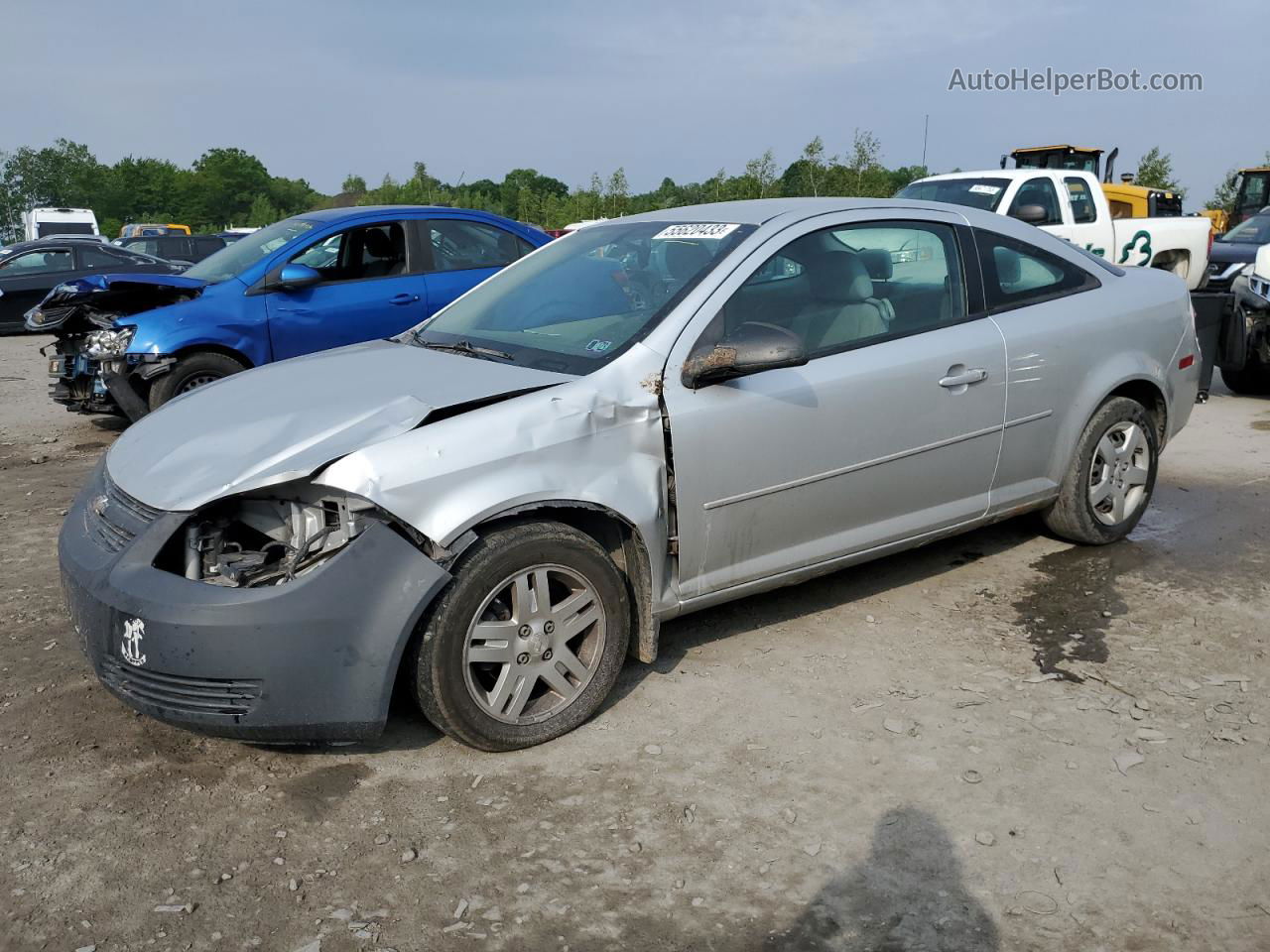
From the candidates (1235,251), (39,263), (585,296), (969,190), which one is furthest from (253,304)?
(1235,251)

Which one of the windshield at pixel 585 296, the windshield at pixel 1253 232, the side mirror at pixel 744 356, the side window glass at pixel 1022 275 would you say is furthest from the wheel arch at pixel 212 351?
the windshield at pixel 1253 232

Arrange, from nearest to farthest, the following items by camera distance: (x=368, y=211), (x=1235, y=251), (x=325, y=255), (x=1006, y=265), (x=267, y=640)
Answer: (x=267, y=640), (x=1006, y=265), (x=325, y=255), (x=368, y=211), (x=1235, y=251)

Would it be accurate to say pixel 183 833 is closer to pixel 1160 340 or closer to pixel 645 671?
pixel 645 671

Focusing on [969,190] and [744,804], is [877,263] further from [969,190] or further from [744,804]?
[969,190]

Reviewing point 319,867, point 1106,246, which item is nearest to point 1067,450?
point 319,867

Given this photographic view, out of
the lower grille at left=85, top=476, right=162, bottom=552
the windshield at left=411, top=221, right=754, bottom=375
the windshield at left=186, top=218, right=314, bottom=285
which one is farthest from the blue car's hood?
the lower grille at left=85, top=476, right=162, bottom=552

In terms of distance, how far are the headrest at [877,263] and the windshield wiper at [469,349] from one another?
146 cm

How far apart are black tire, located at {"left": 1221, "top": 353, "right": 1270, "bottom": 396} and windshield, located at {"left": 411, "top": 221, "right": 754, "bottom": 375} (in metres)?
7.08

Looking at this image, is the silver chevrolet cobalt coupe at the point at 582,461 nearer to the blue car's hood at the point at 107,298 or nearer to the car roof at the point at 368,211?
the car roof at the point at 368,211

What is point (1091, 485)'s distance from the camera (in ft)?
16.9

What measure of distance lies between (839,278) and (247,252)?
563 centimetres

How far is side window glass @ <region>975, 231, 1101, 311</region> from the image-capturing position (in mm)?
4652

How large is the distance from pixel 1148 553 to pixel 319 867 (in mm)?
4114

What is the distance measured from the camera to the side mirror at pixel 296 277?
25.5ft
